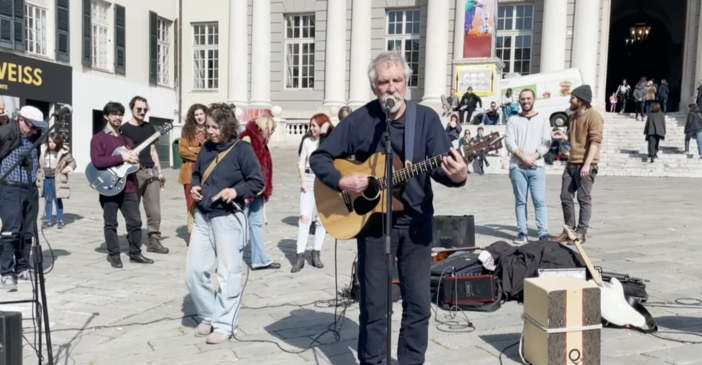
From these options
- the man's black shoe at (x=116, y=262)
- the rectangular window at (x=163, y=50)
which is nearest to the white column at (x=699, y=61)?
the rectangular window at (x=163, y=50)

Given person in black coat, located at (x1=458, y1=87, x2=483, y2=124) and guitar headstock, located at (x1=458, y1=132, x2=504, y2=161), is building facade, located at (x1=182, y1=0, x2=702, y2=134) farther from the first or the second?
guitar headstock, located at (x1=458, y1=132, x2=504, y2=161)

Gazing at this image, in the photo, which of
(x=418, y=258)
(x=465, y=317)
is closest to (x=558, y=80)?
(x=465, y=317)

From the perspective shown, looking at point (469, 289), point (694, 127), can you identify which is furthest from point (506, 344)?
point (694, 127)

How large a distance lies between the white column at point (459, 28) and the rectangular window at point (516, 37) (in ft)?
7.84

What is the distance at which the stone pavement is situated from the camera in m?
4.41

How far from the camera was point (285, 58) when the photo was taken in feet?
96.0

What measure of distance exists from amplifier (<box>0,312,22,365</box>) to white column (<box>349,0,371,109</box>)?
76.9 ft

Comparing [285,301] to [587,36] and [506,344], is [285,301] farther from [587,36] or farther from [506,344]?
[587,36]

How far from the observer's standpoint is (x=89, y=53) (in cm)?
2281

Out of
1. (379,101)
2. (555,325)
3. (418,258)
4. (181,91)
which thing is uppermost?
(181,91)

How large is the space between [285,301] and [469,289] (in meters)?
1.69

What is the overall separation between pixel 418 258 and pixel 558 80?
2007cm

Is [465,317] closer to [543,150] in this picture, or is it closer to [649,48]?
[543,150]

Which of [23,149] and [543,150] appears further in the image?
[543,150]
